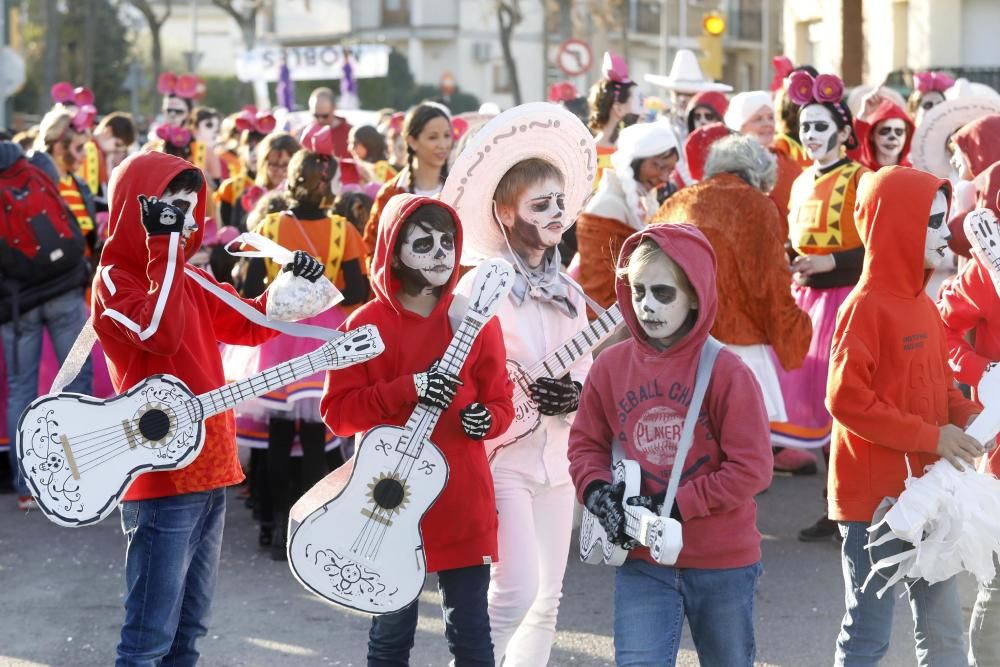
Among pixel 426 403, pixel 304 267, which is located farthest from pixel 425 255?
pixel 426 403

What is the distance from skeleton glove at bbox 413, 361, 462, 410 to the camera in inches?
171

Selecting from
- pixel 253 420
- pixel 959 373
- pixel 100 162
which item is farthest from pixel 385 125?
pixel 959 373

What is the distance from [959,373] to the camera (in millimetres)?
5375

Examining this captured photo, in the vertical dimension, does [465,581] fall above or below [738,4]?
below

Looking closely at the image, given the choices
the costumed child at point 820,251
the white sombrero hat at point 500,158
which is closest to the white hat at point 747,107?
the costumed child at point 820,251

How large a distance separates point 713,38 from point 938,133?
14.4 metres

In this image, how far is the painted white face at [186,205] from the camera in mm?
4613

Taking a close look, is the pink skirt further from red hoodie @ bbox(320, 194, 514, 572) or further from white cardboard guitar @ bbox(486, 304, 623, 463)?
red hoodie @ bbox(320, 194, 514, 572)

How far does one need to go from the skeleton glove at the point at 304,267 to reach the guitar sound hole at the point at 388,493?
64 centimetres

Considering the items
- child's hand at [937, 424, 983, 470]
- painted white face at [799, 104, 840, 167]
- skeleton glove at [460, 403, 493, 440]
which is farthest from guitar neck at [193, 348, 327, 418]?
painted white face at [799, 104, 840, 167]

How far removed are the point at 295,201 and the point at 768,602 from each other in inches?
114

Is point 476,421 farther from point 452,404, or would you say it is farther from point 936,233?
point 936,233

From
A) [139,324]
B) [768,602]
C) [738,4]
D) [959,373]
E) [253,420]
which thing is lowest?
[768,602]

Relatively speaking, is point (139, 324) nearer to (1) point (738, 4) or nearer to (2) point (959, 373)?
(2) point (959, 373)
